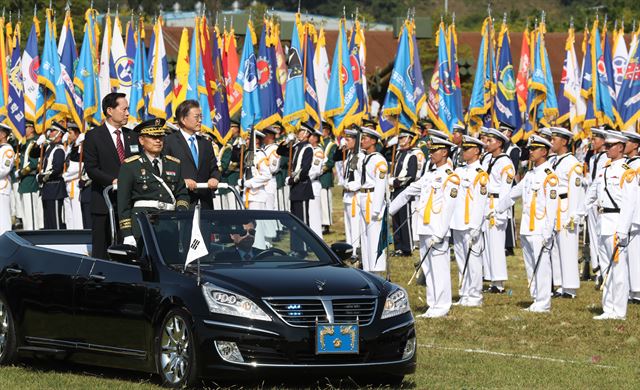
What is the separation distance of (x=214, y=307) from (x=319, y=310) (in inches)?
27.9

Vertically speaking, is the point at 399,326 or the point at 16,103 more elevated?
the point at 16,103

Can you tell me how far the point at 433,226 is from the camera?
1669 cm

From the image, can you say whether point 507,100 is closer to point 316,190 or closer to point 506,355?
point 316,190

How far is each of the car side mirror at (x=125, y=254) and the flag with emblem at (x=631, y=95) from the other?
1366 centimetres

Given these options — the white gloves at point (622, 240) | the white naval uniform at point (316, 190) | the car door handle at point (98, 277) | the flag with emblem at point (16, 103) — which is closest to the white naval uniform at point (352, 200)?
the white naval uniform at point (316, 190)

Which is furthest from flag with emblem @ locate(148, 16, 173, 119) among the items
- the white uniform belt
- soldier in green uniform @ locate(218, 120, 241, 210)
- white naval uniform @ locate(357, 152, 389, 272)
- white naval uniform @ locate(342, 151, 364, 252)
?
the white uniform belt

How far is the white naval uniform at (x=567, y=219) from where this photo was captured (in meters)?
17.6

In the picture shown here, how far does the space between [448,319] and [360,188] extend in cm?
560

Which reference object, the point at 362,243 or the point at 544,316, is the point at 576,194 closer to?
the point at 544,316

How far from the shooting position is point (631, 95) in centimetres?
2381

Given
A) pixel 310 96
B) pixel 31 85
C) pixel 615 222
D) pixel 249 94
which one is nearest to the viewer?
pixel 615 222

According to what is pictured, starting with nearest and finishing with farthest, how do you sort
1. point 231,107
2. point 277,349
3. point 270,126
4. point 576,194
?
point 277,349 < point 576,194 < point 270,126 < point 231,107

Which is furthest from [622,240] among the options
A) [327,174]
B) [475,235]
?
[327,174]

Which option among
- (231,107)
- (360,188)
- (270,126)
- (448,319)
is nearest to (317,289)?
(448,319)
